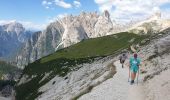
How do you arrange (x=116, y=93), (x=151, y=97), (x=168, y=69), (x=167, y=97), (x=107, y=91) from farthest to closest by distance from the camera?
(x=168, y=69) → (x=107, y=91) → (x=116, y=93) → (x=151, y=97) → (x=167, y=97)

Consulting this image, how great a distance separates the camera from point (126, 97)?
32625 millimetres

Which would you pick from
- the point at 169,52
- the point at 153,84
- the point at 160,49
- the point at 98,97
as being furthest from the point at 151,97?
the point at 160,49

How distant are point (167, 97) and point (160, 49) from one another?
34.9m

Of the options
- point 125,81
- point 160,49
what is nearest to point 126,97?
point 125,81

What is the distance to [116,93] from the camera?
35.0 m

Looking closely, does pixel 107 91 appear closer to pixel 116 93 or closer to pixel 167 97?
pixel 116 93

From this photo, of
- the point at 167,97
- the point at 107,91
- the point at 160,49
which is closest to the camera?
the point at 167,97

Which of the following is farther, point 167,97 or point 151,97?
point 151,97

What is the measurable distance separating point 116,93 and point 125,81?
24.5 feet

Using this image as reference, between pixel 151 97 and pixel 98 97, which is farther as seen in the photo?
pixel 98 97

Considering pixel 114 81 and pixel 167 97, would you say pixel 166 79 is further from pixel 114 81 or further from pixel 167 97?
pixel 114 81

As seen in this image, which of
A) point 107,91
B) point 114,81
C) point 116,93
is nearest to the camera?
point 116,93

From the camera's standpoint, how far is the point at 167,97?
28.8m

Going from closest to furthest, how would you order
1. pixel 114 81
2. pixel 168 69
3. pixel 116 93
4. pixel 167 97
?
pixel 167 97 < pixel 116 93 < pixel 168 69 < pixel 114 81
